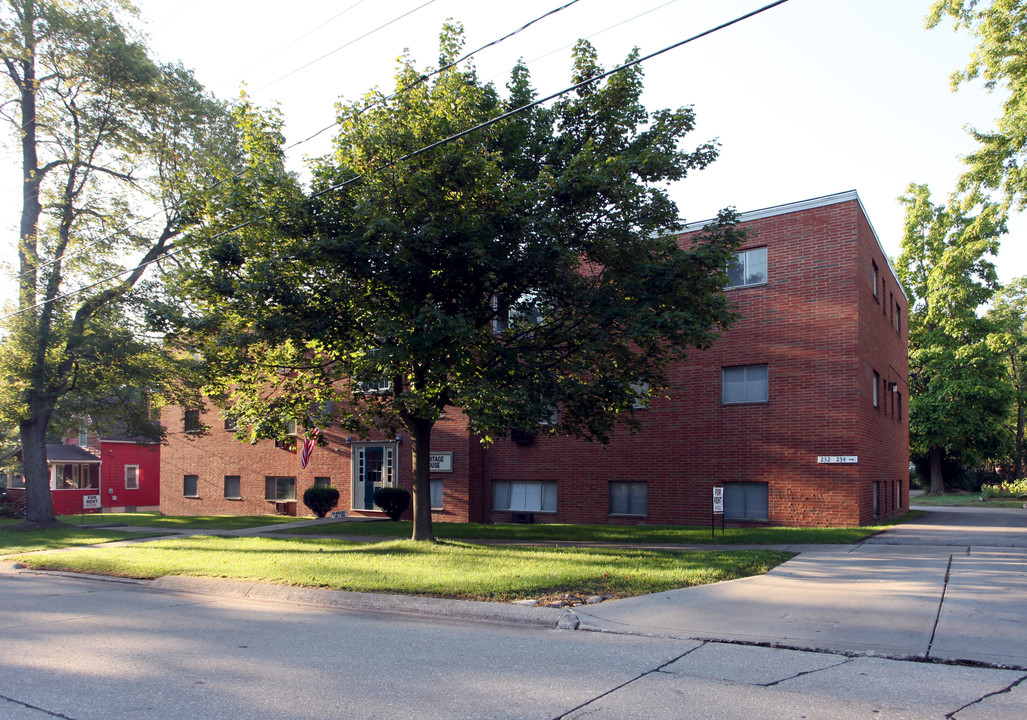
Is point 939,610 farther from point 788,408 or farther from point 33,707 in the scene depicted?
point 788,408

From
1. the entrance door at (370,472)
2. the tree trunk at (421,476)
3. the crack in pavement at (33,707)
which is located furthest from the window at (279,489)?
the crack in pavement at (33,707)

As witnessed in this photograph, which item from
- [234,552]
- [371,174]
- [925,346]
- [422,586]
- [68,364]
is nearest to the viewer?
[422,586]

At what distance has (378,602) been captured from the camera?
9898mm

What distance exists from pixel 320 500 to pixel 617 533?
1214 cm

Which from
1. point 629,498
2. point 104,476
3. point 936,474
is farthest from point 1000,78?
point 104,476

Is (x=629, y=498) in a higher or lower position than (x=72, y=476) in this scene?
higher

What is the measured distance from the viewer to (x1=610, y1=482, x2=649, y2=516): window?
2102 centimetres

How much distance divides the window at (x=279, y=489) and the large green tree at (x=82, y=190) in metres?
6.81

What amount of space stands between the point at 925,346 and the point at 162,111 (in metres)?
38.5

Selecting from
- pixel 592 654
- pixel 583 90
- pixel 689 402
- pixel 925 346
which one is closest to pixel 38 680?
pixel 592 654

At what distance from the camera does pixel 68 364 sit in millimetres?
22734

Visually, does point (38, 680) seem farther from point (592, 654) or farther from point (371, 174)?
point (371, 174)

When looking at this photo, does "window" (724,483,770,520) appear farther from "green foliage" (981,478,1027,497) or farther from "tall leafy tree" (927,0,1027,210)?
"green foliage" (981,478,1027,497)

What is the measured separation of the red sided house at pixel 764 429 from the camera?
59.9 ft
